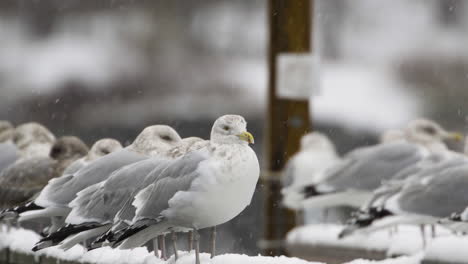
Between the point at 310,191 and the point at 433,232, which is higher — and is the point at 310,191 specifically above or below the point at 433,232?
below

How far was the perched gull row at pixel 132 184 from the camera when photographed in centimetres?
244

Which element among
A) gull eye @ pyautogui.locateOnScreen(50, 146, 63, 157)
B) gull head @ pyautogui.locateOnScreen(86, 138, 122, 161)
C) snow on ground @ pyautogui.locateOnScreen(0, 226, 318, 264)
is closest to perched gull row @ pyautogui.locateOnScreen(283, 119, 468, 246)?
snow on ground @ pyautogui.locateOnScreen(0, 226, 318, 264)

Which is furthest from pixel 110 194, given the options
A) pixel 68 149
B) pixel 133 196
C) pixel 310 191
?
pixel 310 191

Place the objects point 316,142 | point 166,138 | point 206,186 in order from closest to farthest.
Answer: point 206,186, point 166,138, point 316,142

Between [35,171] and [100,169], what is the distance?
532 millimetres

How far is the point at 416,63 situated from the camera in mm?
3445

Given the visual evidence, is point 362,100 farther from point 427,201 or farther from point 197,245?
point 197,245

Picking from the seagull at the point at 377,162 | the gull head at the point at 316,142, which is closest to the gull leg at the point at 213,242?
the seagull at the point at 377,162

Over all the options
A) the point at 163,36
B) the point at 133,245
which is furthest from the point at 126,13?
the point at 133,245

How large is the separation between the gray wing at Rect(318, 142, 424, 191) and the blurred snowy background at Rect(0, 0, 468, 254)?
70 mm

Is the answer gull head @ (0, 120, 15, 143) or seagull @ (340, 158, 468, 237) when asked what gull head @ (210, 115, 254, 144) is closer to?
seagull @ (340, 158, 468, 237)

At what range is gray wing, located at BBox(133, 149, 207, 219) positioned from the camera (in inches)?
98.3

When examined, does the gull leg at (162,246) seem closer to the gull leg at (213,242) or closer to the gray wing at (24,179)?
the gull leg at (213,242)

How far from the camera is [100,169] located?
9.62ft
